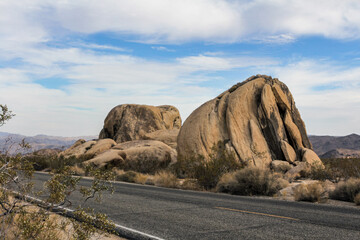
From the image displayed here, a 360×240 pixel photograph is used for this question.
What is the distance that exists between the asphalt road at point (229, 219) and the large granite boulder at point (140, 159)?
14279 mm

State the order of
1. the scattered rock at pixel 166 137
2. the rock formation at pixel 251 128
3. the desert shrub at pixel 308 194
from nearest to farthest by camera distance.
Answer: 1. the desert shrub at pixel 308 194
2. the rock formation at pixel 251 128
3. the scattered rock at pixel 166 137

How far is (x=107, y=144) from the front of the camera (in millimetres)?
34844

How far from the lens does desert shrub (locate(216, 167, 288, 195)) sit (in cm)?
1416

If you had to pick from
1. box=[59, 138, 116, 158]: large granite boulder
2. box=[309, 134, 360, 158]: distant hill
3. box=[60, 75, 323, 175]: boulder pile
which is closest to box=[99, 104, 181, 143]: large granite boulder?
box=[59, 138, 116, 158]: large granite boulder

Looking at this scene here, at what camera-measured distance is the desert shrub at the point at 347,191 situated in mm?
12198

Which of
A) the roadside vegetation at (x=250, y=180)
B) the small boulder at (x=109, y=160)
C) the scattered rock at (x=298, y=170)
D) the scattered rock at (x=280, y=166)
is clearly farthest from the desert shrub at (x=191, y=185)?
the small boulder at (x=109, y=160)

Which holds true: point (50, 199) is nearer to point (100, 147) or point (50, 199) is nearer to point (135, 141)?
point (135, 141)

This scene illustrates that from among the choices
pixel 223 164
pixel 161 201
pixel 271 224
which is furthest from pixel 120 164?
pixel 271 224

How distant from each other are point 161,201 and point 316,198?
5.59 meters

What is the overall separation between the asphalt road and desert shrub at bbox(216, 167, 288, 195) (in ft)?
11.6

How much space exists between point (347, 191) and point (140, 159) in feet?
54.2

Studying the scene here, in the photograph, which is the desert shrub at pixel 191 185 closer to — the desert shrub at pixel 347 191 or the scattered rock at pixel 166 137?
the desert shrub at pixel 347 191

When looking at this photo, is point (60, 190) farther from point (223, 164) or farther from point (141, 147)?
point (141, 147)

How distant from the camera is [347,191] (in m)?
12.3
